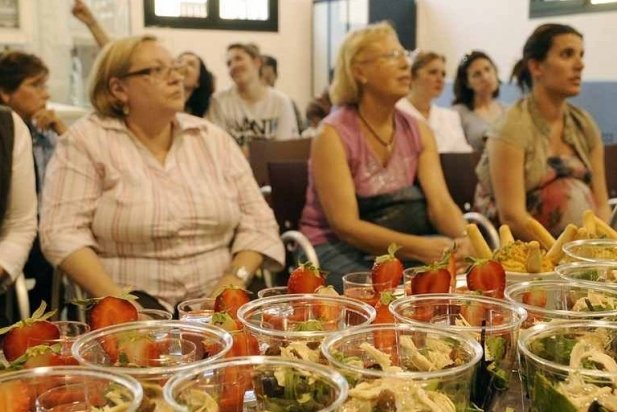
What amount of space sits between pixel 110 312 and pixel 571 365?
55cm

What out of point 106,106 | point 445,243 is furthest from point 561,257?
point 106,106

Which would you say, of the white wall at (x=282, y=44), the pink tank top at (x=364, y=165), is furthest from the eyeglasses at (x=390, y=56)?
the white wall at (x=282, y=44)

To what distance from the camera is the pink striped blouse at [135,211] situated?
211cm

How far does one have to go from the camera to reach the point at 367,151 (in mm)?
2553

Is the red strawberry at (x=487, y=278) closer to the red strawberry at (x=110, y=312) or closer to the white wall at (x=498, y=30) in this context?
the red strawberry at (x=110, y=312)

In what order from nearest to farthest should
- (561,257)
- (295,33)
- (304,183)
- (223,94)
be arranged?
1. (561,257)
2. (304,183)
3. (223,94)
4. (295,33)

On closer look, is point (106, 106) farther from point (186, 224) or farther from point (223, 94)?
point (223, 94)

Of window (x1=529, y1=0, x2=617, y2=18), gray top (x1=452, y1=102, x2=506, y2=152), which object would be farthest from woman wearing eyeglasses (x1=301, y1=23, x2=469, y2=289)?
window (x1=529, y1=0, x2=617, y2=18)

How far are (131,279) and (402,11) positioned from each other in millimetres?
5031

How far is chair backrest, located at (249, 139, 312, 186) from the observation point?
3537mm

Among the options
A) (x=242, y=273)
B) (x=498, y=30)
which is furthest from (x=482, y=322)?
(x=498, y=30)

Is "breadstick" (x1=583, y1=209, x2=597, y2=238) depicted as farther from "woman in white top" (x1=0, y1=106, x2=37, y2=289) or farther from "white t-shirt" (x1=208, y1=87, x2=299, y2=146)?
"white t-shirt" (x1=208, y1=87, x2=299, y2=146)

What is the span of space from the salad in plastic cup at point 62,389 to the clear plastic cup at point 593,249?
88 centimetres

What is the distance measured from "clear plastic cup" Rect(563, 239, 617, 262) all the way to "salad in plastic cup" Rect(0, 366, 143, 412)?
875 mm
